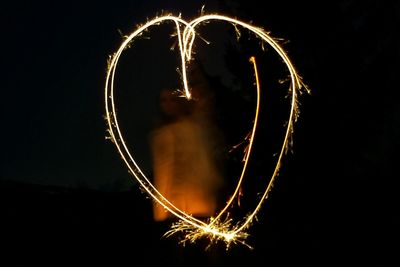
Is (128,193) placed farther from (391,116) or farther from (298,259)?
(391,116)

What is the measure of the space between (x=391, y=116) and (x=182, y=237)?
5.45 m

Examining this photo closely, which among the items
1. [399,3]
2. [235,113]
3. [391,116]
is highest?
[399,3]

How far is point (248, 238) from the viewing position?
218 inches

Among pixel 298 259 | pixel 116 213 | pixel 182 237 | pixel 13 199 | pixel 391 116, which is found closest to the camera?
pixel 13 199

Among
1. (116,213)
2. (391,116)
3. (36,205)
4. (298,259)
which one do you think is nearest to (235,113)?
(391,116)

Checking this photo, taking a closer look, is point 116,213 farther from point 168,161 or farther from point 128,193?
point 168,161

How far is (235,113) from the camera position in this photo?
9.59 meters

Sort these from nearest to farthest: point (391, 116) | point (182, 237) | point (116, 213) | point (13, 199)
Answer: point (13, 199), point (182, 237), point (116, 213), point (391, 116)

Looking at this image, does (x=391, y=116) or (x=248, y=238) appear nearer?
(x=248, y=238)

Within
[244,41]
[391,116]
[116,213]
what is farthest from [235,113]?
[116,213]

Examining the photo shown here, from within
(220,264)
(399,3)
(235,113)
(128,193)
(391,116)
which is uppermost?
(399,3)

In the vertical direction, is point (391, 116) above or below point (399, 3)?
below

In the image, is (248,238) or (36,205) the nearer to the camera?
(36,205)

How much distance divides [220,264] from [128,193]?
1.08 meters
